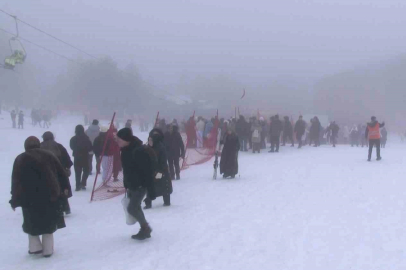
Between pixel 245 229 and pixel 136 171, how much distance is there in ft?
7.73

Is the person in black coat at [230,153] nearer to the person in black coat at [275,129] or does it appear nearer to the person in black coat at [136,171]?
the person in black coat at [136,171]

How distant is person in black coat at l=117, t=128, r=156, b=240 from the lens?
7.20 metres

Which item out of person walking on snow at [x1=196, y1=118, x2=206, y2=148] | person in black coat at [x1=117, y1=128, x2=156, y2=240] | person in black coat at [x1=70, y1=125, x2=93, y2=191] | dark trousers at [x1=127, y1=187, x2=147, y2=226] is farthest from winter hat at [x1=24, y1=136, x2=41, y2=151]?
person walking on snow at [x1=196, y1=118, x2=206, y2=148]

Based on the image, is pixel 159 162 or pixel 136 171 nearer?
pixel 136 171

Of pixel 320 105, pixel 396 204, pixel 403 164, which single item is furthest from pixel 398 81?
pixel 396 204

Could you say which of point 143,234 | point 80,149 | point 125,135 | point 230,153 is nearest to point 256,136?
point 230,153

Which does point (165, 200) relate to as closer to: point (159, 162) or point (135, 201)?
point (159, 162)

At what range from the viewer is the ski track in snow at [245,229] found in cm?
657

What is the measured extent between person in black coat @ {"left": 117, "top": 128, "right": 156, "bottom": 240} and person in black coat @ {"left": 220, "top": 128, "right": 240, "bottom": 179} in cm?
707

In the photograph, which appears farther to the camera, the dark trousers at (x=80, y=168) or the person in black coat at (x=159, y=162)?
the dark trousers at (x=80, y=168)

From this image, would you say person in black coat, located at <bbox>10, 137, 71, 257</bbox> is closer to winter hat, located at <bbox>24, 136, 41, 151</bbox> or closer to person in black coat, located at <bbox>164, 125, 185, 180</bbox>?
winter hat, located at <bbox>24, 136, 41, 151</bbox>

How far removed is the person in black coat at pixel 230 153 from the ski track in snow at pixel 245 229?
375 millimetres

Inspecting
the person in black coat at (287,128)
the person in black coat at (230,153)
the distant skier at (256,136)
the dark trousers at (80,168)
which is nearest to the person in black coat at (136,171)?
the dark trousers at (80,168)

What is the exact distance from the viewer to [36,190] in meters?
6.35
